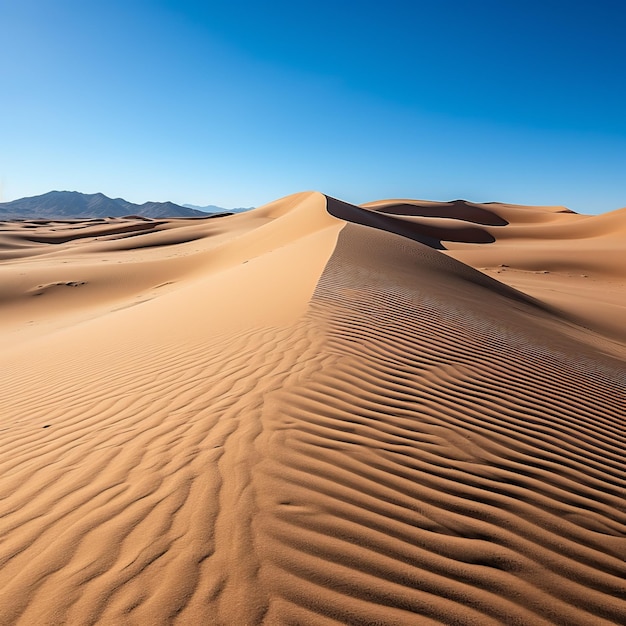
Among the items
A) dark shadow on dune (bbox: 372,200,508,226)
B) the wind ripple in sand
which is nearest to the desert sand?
the wind ripple in sand

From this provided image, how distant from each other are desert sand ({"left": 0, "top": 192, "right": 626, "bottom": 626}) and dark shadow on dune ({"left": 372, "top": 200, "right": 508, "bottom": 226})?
191ft

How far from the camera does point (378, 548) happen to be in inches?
A: 84.5

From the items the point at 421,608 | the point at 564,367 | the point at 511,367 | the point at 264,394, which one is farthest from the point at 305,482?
the point at 564,367

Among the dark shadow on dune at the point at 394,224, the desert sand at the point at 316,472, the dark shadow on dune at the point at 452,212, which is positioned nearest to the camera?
the desert sand at the point at 316,472

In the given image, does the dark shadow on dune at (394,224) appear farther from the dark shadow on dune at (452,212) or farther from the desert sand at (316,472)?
the dark shadow on dune at (452,212)

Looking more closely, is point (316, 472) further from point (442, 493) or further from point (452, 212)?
point (452, 212)

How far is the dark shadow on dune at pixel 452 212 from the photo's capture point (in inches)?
2491

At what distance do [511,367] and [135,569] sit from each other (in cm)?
435

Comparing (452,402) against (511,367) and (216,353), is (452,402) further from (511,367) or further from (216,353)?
(216,353)

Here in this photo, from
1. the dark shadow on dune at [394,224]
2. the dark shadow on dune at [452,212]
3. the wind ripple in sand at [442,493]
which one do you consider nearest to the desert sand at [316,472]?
the wind ripple in sand at [442,493]

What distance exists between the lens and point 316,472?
2.67 meters

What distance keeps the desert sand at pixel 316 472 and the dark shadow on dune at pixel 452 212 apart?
58206mm

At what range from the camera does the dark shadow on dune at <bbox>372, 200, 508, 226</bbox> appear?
63.3 m

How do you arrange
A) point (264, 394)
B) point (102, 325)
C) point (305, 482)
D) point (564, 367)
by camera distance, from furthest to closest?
point (102, 325)
point (564, 367)
point (264, 394)
point (305, 482)
